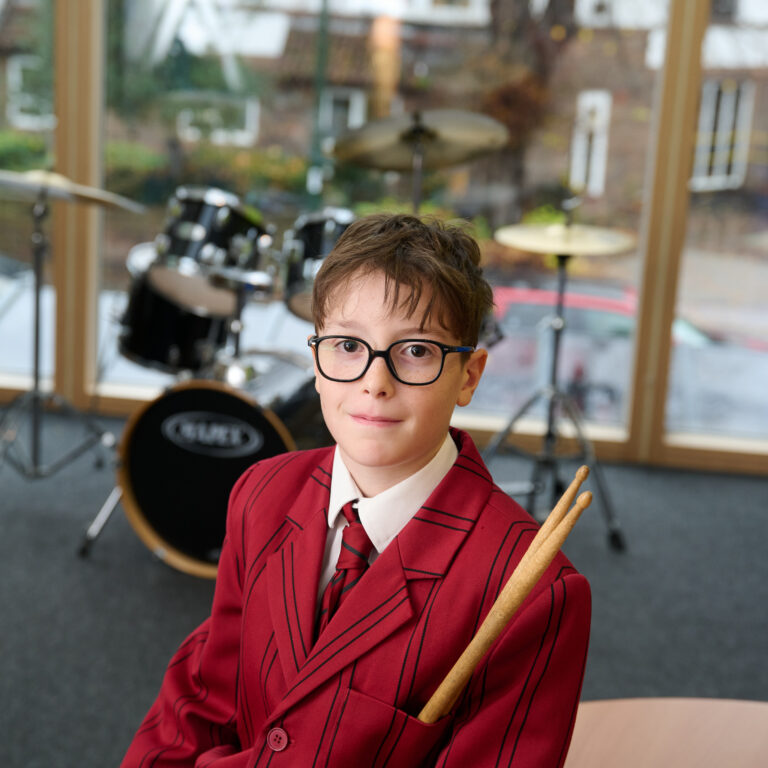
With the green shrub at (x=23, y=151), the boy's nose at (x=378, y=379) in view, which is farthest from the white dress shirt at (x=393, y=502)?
the green shrub at (x=23, y=151)

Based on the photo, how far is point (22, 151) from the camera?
383 cm

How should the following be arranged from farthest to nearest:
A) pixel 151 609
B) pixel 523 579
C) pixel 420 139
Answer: pixel 420 139 < pixel 151 609 < pixel 523 579

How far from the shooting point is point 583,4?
11.4 feet

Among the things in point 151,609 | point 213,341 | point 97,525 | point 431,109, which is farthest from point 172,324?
point 431,109

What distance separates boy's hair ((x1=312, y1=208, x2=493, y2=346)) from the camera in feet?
2.62

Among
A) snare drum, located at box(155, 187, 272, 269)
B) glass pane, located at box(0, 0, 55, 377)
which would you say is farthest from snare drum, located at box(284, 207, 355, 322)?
glass pane, located at box(0, 0, 55, 377)

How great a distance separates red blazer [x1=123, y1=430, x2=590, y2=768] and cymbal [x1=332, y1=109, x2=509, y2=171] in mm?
2028

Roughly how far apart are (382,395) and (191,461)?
1742 mm

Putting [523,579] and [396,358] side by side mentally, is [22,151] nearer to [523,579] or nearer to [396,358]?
[396,358]

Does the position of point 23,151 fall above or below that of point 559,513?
above

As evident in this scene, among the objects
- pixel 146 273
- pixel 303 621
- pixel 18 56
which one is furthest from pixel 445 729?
pixel 18 56

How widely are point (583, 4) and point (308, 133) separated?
3.90 ft

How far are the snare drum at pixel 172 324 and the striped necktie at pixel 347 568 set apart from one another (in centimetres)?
195

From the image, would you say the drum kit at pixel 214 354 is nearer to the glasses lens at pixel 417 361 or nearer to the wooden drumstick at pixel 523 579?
the glasses lens at pixel 417 361
